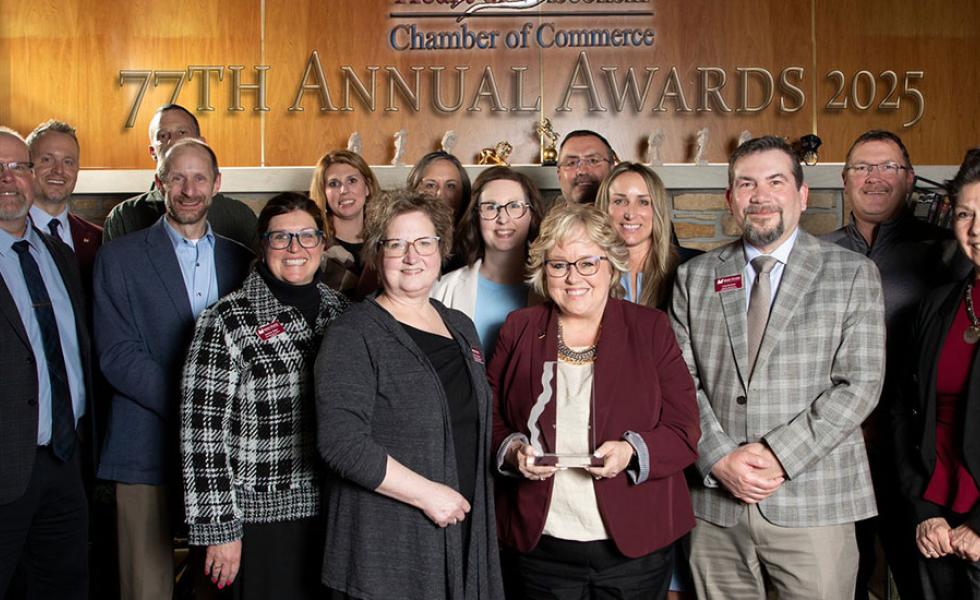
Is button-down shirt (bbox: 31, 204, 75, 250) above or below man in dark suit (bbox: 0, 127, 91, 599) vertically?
above

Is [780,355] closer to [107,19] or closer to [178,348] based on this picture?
[178,348]

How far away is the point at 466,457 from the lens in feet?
8.39

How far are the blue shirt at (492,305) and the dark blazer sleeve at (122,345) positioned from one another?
108 cm

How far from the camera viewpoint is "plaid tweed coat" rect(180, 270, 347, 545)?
2.64 meters

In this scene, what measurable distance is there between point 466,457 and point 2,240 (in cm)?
183

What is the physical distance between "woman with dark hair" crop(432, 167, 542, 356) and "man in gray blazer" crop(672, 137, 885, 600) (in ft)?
2.27

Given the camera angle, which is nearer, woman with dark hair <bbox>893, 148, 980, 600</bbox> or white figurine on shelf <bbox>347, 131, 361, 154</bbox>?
woman with dark hair <bbox>893, 148, 980, 600</bbox>

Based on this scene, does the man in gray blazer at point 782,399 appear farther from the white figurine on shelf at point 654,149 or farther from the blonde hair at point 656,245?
the white figurine on shelf at point 654,149

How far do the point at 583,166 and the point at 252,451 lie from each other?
2206 millimetres

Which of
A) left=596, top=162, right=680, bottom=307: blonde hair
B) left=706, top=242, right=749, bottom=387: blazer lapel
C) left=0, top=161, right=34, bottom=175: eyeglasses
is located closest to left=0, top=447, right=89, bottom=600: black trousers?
left=0, top=161, right=34, bottom=175: eyeglasses

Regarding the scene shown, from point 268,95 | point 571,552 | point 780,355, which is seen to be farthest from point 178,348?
point 268,95

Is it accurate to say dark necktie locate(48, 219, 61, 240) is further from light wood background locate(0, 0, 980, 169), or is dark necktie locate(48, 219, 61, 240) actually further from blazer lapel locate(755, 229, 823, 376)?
light wood background locate(0, 0, 980, 169)

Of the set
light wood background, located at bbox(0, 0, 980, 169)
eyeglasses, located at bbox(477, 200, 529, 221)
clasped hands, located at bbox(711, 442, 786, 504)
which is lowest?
clasped hands, located at bbox(711, 442, 786, 504)

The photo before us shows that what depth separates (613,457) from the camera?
2.48m
